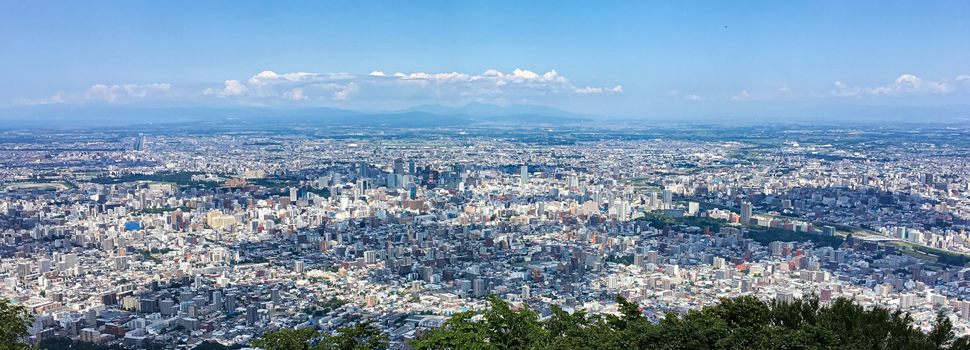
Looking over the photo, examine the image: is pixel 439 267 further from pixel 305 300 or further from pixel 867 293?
pixel 867 293

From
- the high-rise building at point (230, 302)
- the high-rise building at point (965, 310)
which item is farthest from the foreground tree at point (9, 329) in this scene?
the high-rise building at point (965, 310)

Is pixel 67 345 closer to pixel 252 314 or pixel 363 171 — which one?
pixel 252 314

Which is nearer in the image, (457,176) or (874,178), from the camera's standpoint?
(874,178)

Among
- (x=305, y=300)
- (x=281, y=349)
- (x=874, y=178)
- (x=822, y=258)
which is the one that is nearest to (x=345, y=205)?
(x=305, y=300)

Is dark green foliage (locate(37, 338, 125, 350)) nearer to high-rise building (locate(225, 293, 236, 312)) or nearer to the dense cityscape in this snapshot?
the dense cityscape

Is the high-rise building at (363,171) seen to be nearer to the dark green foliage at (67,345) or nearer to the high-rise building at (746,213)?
the high-rise building at (746,213)

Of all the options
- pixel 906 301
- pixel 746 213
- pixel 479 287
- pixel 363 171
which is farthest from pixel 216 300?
pixel 363 171

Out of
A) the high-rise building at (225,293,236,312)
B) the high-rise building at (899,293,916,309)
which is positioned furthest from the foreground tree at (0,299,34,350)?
the high-rise building at (899,293,916,309)
